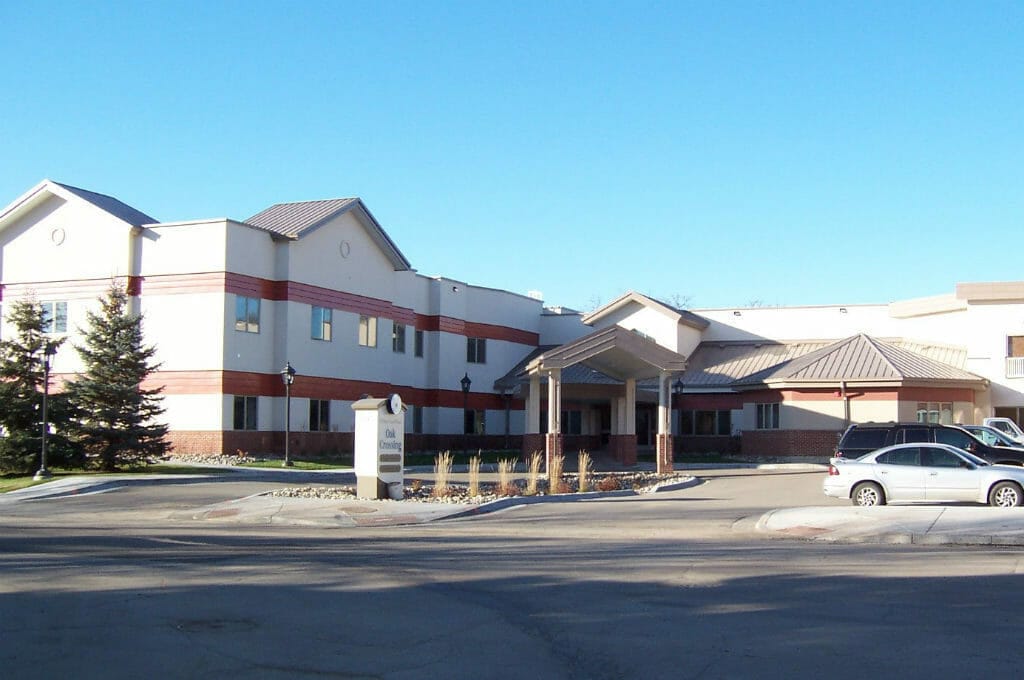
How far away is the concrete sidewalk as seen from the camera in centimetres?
1784

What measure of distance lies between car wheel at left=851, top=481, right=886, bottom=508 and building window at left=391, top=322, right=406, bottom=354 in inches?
1096

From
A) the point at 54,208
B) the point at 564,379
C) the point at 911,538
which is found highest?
the point at 54,208

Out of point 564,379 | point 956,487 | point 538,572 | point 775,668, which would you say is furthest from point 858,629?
point 564,379

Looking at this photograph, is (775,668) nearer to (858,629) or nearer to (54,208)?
(858,629)

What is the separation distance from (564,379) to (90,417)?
696 inches

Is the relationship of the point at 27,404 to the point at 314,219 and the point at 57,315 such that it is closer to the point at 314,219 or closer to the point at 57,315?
the point at 57,315

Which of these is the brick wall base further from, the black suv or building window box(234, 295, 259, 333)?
building window box(234, 295, 259, 333)

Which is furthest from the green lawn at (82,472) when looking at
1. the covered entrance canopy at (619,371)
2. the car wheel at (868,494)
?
the car wheel at (868,494)

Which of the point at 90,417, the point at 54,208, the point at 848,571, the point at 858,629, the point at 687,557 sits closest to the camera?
the point at 858,629

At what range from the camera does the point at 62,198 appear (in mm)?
41125

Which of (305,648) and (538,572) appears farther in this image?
(538,572)

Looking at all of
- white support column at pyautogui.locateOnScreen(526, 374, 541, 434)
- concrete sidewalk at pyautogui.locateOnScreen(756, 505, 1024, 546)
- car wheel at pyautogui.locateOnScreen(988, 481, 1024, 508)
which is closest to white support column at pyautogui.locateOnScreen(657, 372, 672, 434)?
white support column at pyautogui.locateOnScreen(526, 374, 541, 434)

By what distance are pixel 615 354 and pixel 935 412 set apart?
14740mm

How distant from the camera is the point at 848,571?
13625mm
